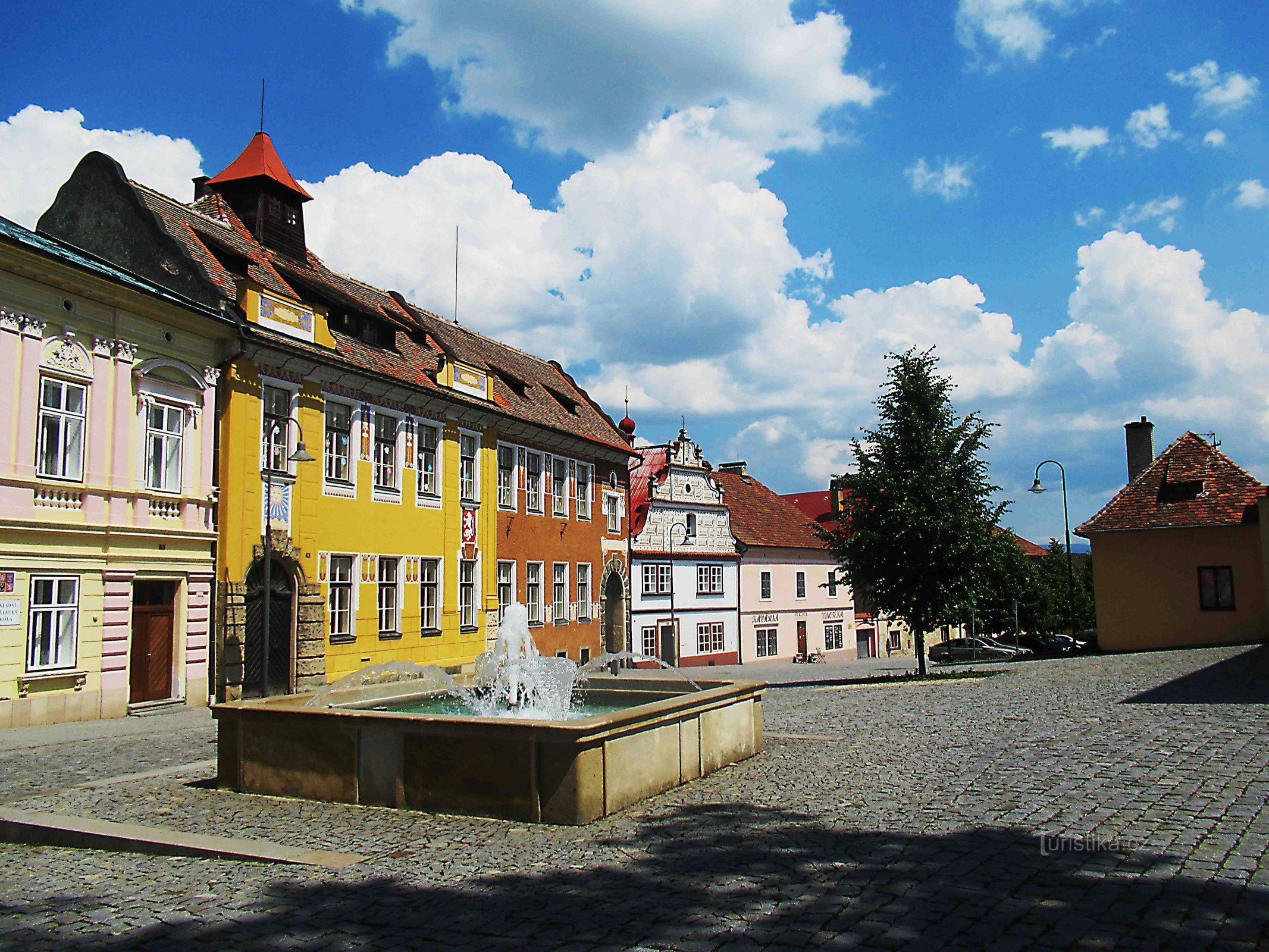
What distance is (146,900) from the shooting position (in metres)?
6.19

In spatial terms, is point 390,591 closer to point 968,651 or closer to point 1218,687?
point 1218,687

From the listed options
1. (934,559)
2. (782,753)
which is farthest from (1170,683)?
(782,753)

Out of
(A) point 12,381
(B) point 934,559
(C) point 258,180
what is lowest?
(B) point 934,559

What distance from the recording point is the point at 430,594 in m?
27.4

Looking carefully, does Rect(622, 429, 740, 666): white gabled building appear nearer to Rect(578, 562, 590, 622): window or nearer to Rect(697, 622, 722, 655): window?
Rect(697, 622, 722, 655): window

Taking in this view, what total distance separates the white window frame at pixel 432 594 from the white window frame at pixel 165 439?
8.01 m

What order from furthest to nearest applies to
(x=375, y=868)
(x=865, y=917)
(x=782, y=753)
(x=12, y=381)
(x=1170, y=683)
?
(x=1170, y=683)
(x=12, y=381)
(x=782, y=753)
(x=375, y=868)
(x=865, y=917)

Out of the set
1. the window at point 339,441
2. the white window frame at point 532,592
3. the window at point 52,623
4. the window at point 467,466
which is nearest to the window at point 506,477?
the window at point 467,466

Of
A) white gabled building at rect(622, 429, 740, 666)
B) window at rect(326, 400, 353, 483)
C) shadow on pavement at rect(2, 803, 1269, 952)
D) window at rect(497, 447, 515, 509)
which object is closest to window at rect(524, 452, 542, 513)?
window at rect(497, 447, 515, 509)

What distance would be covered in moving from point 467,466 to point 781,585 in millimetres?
25995

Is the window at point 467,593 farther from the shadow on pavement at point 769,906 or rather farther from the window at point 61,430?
the shadow on pavement at point 769,906

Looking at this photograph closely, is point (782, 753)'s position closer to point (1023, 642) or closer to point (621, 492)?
point (621, 492)

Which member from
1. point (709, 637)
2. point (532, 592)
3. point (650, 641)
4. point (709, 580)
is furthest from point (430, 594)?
point (709, 580)

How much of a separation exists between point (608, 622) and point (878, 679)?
14.9m
